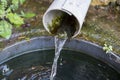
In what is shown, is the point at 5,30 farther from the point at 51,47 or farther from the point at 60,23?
the point at 51,47

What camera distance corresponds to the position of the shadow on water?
12.4 feet

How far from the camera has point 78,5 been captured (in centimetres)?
301

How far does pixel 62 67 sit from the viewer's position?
3924 mm

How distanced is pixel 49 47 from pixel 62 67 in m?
0.34

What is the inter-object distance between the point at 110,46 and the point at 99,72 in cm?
37

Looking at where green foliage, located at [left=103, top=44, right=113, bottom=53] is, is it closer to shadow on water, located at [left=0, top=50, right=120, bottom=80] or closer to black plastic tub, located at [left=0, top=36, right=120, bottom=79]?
black plastic tub, located at [left=0, top=36, right=120, bottom=79]

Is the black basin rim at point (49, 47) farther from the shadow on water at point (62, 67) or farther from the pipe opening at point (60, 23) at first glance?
the pipe opening at point (60, 23)

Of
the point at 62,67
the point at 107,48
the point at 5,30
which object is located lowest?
the point at 62,67

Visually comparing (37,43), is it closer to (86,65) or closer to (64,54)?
(64,54)

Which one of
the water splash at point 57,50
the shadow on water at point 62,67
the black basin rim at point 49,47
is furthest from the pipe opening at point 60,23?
the shadow on water at point 62,67

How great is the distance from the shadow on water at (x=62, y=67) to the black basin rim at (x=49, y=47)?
6 centimetres

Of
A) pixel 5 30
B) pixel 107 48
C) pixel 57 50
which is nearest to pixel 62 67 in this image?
pixel 57 50

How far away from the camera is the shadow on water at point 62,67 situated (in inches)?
149

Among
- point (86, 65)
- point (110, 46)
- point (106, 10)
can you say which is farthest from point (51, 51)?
point (106, 10)
